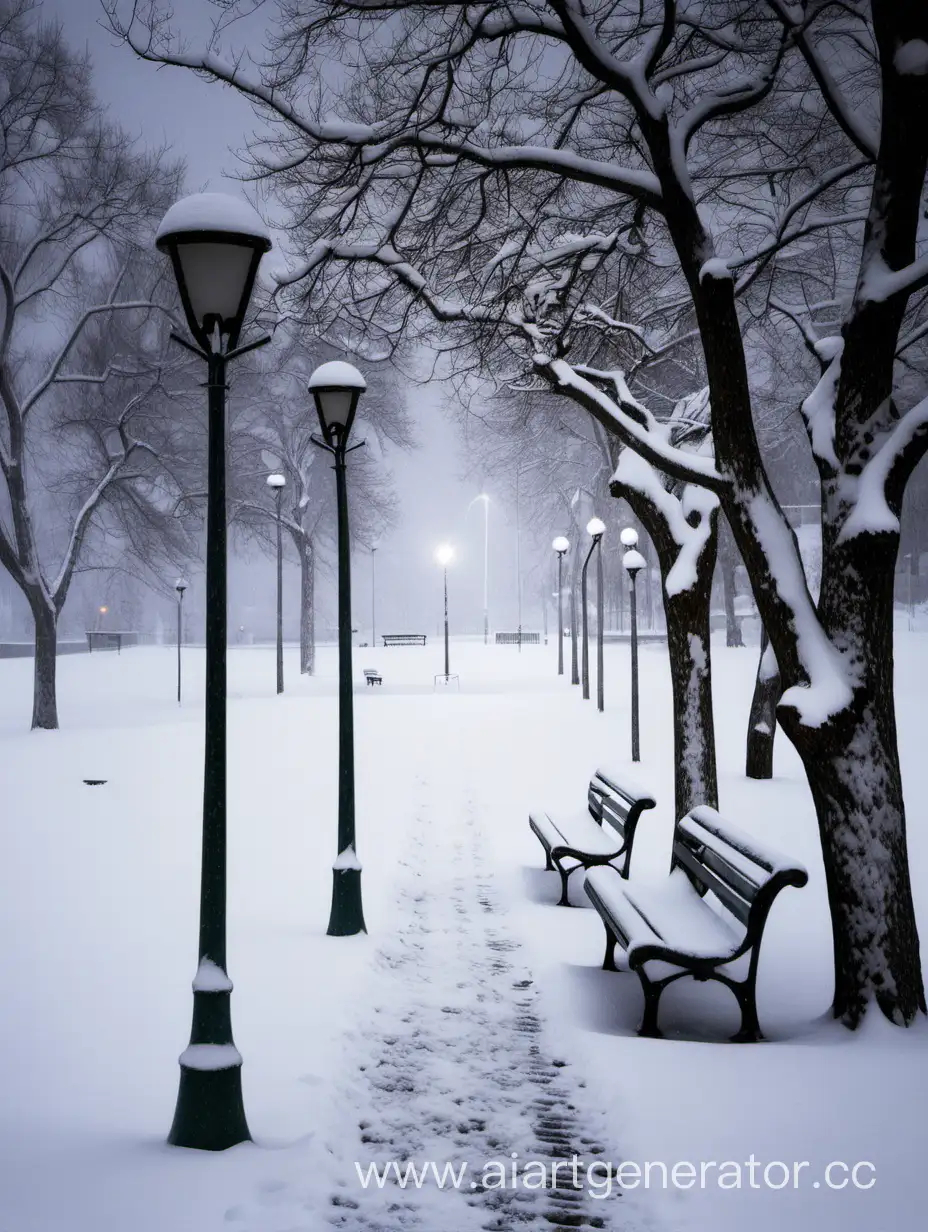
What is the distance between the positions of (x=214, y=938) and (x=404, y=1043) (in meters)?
1.45

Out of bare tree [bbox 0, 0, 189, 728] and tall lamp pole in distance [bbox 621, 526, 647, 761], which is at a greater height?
Answer: bare tree [bbox 0, 0, 189, 728]

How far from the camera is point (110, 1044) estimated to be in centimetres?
462

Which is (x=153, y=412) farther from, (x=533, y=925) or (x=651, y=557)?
(x=651, y=557)

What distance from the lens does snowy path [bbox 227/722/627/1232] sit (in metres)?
3.20

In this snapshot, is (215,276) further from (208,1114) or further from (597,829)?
(597,829)

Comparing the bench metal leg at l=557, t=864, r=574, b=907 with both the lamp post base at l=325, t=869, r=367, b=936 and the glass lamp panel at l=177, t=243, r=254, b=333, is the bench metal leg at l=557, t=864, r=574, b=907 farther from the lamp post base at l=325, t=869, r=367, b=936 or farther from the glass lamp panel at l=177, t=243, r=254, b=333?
the glass lamp panel at l=177, t=243, r=254, b=333

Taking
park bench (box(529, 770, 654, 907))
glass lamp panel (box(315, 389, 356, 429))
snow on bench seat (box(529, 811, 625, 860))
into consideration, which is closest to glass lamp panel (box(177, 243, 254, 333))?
glass lamp panel (box(315, 389, 356, 429))

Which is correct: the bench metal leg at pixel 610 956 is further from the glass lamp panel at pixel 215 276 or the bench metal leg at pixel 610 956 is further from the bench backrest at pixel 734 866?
the glass lamp panel at pixel 215 276

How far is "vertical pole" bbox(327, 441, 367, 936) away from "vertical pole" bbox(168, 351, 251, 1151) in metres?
2.35

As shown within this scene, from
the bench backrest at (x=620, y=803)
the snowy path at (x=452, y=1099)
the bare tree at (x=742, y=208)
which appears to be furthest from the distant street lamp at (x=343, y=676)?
the bench backrest at (x=620, y=803)

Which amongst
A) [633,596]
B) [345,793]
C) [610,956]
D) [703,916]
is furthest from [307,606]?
[703,916]

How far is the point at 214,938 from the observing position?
146 inches

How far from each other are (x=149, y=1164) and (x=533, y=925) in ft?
12.0

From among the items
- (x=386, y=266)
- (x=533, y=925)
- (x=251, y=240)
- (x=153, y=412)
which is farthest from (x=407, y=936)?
(x=153, y=412)
